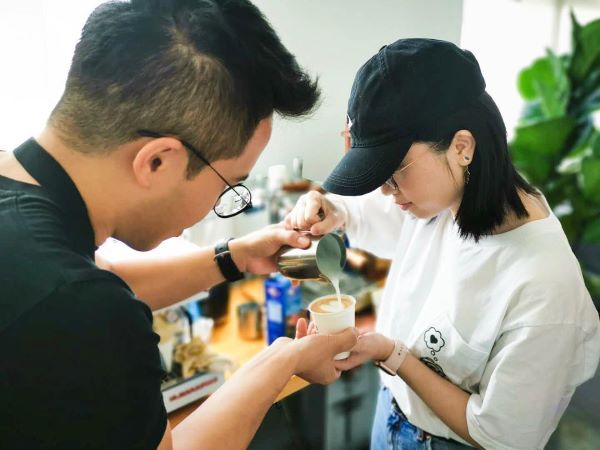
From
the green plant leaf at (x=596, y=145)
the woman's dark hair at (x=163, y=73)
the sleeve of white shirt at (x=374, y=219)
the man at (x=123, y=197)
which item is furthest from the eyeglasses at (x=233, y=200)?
the green plant leaf at (x=596, y=145)

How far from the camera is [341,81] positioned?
5.02ft

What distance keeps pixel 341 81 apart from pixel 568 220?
1.77 meters

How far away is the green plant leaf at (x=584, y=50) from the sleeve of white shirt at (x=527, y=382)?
2.08 m

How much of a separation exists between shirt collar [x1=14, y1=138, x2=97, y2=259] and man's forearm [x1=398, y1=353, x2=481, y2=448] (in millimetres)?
789

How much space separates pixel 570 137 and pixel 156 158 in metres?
2.51

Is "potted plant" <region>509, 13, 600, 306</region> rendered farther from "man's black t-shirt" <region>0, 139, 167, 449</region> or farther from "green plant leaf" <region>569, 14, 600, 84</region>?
"man's black t-shirt" <region>0, 139, 167, 449</region>

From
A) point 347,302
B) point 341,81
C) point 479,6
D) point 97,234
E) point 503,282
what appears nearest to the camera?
point 97,234

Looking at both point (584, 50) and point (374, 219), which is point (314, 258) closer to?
point (374, 219)

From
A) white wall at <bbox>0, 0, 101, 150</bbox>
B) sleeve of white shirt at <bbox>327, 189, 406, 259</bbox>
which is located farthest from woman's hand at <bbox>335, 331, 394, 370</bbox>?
white wall at <bbox>0, 0, 101, 150</bbox>

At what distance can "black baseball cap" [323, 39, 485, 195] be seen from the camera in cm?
95

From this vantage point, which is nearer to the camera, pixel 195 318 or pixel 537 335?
pixel 537 335

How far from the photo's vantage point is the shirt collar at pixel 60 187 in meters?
0.77

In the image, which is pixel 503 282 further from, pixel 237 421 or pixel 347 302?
pixel 237 421

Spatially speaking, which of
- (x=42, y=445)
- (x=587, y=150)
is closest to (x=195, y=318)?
(x=42, y=445)
